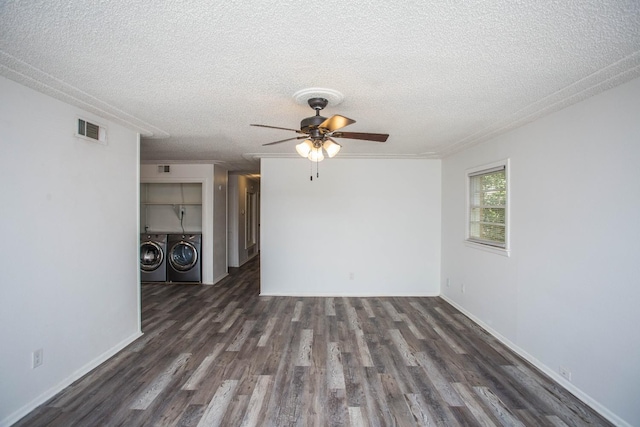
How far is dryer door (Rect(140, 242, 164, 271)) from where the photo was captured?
5.80 metres

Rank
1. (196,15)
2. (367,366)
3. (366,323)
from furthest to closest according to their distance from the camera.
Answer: (366,323)
(367,366)
(196,15)

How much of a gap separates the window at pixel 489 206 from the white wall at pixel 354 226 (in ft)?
3.04

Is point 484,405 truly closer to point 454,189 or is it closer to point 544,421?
point 544,421

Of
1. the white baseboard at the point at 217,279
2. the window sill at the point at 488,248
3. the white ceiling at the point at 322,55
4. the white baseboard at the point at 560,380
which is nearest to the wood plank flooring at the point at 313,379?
the white baseboard at the point at 560,380

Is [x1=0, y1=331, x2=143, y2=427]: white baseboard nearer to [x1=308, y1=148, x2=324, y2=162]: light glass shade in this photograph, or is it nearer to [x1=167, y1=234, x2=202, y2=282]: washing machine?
[x1=167, y1=234, x2=202, y2=282]: washing machine

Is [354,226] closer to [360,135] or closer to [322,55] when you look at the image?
[360,135]

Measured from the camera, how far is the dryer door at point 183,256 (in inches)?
226

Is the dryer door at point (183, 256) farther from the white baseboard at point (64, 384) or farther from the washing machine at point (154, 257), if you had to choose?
the white baseboard at point (64, 384)

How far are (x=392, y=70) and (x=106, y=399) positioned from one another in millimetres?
3161

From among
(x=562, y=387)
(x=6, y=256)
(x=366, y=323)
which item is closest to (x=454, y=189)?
(x=366, y=323)

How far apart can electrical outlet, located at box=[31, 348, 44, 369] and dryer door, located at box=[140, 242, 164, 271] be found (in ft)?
12.3

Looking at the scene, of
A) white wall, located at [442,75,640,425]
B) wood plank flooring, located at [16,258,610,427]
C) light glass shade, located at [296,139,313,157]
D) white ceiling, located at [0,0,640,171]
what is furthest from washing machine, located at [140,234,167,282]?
white wall, located at [442,75,640,425]

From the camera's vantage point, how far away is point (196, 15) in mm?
1362

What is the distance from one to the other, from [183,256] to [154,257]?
0.59m
